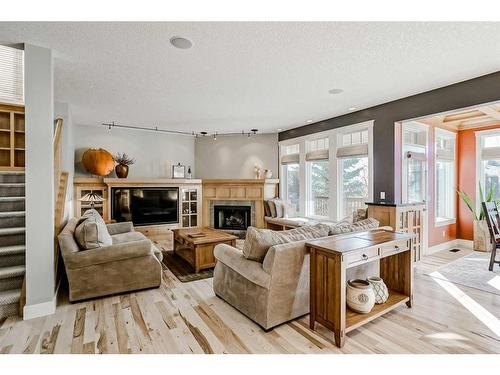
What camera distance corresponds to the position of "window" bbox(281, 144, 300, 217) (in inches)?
257

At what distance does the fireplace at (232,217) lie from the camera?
6.67m

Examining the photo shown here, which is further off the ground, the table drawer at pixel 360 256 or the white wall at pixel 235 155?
the white wall at pixel 235 155

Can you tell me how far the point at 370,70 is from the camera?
3.08m

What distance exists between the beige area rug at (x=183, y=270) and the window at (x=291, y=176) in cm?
294

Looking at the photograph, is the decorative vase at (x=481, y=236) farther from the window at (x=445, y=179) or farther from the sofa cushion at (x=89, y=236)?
the sofa cushion at (x=89, y=236)

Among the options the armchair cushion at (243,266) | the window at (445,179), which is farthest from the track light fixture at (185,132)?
the armchair cushion at (243,266)

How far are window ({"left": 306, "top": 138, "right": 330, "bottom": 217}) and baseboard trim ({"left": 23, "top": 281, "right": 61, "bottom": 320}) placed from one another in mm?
4827

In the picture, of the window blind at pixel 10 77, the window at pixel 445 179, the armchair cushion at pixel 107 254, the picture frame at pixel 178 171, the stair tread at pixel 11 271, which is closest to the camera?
the stair tread at pixel 11 271

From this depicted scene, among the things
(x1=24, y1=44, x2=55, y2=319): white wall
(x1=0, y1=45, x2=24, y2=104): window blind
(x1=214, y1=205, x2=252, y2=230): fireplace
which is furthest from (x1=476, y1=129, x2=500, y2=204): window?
(x1=0, y1=45, x2=24, y2=104): window blind

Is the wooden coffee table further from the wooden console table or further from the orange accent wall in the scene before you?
the orange accent wall

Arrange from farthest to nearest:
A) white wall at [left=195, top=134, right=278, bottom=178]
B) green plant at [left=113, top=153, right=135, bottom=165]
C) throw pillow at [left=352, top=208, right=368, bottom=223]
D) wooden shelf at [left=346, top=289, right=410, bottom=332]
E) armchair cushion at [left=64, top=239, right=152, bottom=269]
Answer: white wall at [left=195, top=134, right=278, bottom=178], green plant at [left=113, top=153, right=135, bottom=165], throw pillow at [left=352, top=208, right=368, bottom=223], armchair cushion at [left=64, top=239, right=152, bottom=269], wooden shelf at [left=346, top=289, right=410, bottom=332]

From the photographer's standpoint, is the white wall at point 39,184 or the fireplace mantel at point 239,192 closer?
the white wall at point 39,184
